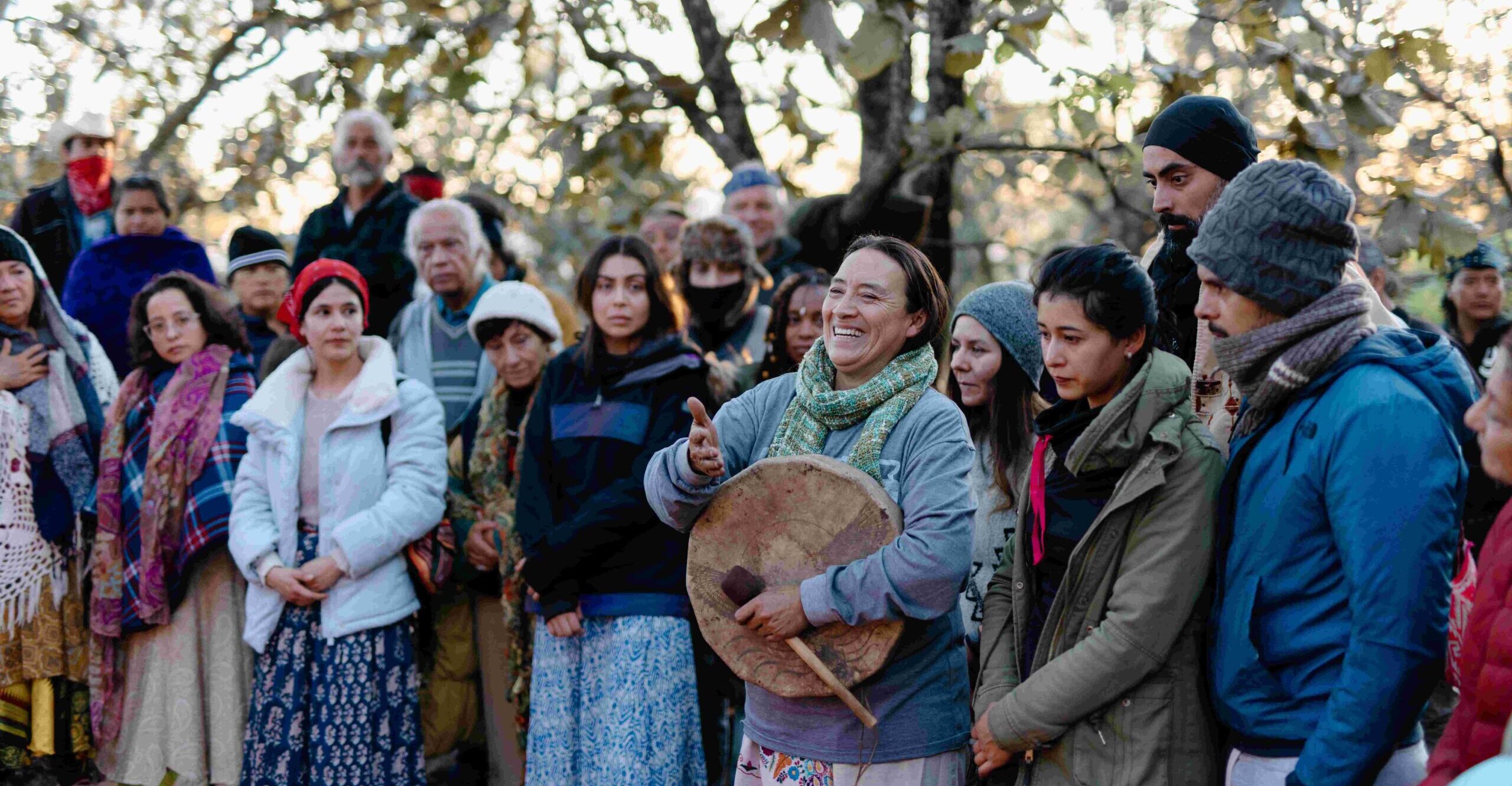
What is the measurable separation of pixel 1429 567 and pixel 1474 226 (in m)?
2.56

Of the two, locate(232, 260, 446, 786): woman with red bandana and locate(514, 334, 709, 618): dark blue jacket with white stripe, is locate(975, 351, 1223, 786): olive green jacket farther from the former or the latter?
locate(232, 260, 446, 786): woman with red bandana

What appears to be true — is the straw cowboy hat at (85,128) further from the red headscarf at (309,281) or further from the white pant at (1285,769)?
the white pant at (1285,769)

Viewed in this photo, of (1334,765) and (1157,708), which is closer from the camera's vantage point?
(1334,765)

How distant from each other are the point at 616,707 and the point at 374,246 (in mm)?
3030

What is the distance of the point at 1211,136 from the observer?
9.96 ft

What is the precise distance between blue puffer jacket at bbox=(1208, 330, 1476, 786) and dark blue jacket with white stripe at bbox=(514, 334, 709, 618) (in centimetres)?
197

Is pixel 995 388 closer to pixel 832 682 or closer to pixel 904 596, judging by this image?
pixel 904 596

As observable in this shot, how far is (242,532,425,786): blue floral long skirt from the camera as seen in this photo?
4.43 m

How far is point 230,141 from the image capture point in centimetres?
905

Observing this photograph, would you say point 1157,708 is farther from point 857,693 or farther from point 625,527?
point 625,527

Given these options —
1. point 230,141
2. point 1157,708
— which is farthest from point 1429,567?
point 230,141

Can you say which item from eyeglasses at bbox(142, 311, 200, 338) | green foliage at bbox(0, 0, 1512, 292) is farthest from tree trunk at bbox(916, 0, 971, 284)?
eyeglasses at bbox(142, 311, 200, 338)

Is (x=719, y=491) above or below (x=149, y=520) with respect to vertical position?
above

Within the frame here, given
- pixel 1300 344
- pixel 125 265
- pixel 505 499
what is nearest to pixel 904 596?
pixel 1300 344
